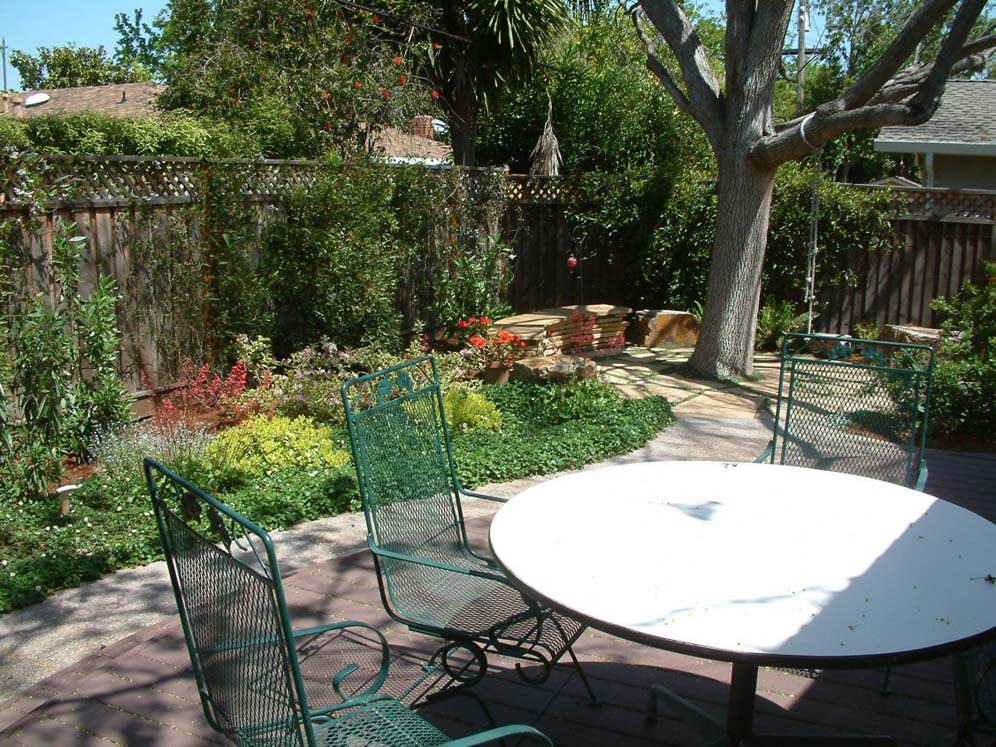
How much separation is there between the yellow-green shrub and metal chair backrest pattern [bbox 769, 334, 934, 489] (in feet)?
8.81

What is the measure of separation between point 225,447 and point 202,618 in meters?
3.51

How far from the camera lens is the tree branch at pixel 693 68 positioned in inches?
346

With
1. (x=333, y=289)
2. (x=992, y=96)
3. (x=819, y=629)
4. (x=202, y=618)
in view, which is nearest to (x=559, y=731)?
(x=819, y=629)

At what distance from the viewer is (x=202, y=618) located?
2096 millimetres

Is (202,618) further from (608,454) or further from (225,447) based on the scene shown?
(608,454)

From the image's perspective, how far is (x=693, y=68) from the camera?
8828mm

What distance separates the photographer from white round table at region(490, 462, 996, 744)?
2033 millimetres

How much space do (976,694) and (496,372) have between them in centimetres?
604

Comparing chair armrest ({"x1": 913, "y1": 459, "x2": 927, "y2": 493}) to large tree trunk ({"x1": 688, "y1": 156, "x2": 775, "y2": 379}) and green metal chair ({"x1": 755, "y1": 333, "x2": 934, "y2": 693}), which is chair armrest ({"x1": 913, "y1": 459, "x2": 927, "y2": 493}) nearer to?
green metal chair ({"x1": 755, "y1": 333, "x2": 934, "y2": 693})

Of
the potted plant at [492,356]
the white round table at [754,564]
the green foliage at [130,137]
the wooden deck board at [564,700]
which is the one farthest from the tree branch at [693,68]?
the wooden deck board at [564,700]

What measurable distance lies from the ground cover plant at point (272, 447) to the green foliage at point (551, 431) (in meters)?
0.01

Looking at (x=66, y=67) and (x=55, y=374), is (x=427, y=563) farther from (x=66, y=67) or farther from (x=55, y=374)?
(x=66, y=67)

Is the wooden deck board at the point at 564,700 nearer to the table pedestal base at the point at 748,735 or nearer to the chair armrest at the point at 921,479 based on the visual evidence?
the table pedestal base at the point at 748,735

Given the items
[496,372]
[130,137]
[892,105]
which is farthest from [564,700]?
[130,137]
